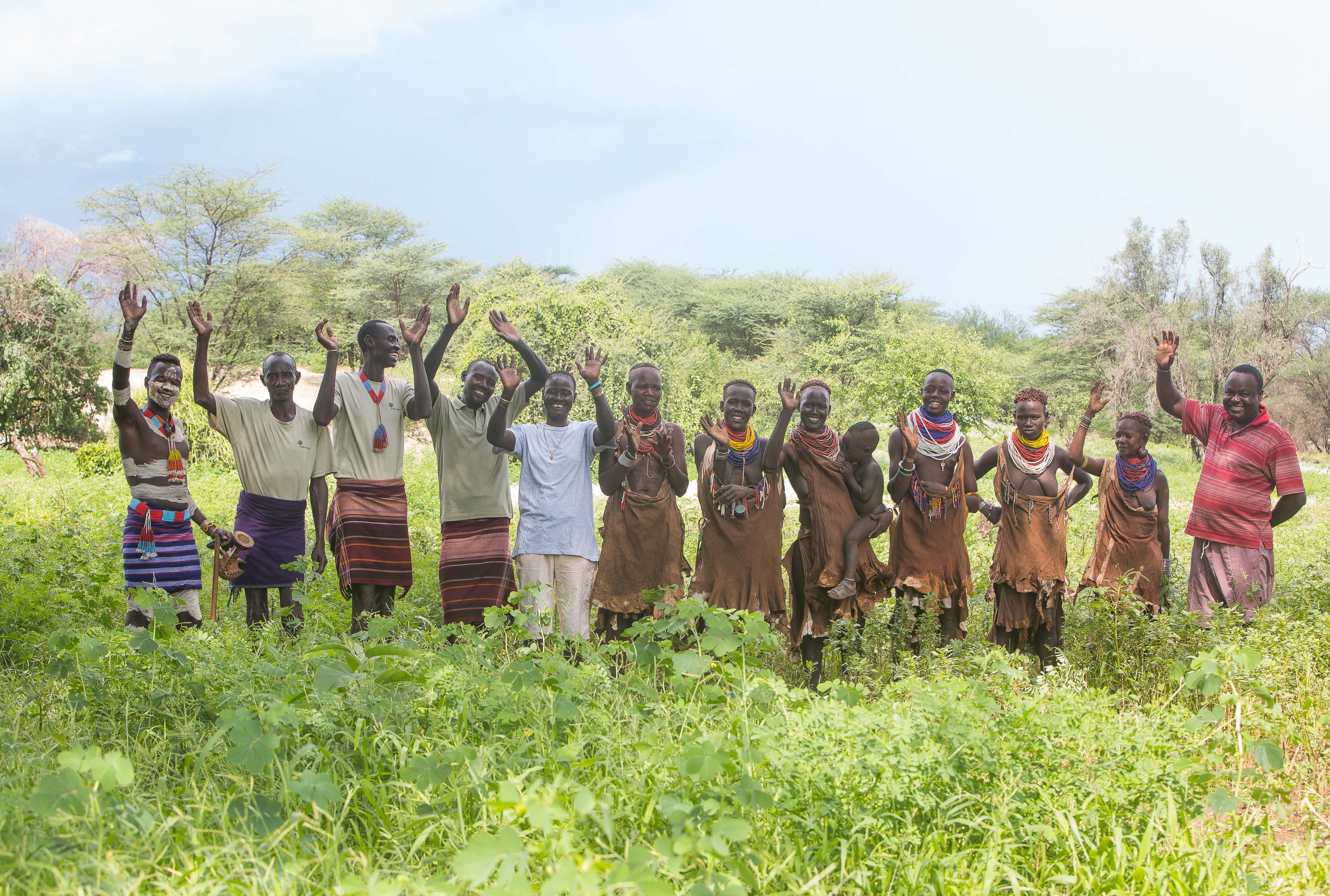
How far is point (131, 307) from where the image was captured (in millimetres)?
4676

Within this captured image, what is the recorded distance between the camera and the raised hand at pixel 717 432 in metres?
4.91

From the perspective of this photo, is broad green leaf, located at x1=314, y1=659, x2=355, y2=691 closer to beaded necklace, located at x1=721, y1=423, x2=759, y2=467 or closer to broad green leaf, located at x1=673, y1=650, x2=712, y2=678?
broad green leaf, located at x1=673, y1=650, x2=712, y2=678

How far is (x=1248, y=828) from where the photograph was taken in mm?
3023

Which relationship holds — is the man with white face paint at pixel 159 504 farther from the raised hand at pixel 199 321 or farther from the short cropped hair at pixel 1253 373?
the short cropped hair at pixel 1253 373

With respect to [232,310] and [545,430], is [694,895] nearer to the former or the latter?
[545,430]

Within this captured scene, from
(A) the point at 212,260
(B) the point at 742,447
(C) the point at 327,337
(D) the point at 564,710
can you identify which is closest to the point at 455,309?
(C) the point at 327,337

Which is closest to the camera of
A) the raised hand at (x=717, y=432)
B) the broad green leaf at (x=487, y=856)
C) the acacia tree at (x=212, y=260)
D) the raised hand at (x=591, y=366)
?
the broad green leaf at (x=487, y=856)

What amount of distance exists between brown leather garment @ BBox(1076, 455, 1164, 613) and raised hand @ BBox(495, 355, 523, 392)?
3.42 metres

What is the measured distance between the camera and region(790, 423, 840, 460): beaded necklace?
200 inches

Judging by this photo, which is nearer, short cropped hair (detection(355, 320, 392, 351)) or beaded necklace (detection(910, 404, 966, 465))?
beaded necklace (detection(910, 404, 966, 465))

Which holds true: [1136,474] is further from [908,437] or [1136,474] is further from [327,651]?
[327,651]

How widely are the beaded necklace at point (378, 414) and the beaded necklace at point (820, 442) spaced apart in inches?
88.4

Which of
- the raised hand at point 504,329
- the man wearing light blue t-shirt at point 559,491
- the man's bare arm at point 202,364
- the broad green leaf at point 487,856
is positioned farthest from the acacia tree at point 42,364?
the broad green leaf at point 487,856

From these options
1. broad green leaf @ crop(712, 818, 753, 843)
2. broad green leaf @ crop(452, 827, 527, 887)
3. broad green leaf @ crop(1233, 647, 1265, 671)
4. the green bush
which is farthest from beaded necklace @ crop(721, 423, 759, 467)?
the green bush
